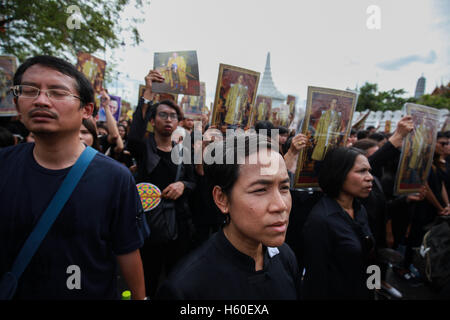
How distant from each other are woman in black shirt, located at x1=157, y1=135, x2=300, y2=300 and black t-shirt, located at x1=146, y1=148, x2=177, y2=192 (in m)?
1.38

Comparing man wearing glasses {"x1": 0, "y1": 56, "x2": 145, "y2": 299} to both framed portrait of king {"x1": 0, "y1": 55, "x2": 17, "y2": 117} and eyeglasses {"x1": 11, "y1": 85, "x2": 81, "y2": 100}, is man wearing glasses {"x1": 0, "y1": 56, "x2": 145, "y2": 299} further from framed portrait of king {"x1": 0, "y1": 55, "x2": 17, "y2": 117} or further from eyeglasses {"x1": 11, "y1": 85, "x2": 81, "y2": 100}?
framed portrait of king {"x1": 0, "y1": 55, "x2": 17, "y2": 117}

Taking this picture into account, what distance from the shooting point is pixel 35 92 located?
1.31 m

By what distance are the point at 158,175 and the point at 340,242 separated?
178cm

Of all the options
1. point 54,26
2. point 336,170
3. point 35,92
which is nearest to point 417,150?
point 336,170

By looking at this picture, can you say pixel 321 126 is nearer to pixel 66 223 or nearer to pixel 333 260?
pixel 333 260

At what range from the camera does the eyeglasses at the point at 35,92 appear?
1.31m

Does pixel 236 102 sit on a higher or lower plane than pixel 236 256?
higher

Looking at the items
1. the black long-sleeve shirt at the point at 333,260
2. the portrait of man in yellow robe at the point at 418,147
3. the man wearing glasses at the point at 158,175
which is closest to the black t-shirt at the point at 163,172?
the man wearing glasses at the point at 158,175

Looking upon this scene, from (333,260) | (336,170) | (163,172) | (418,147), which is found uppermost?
(418,147)

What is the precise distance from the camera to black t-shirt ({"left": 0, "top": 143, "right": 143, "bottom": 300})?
127cm

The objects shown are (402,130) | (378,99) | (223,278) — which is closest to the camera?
(223,278)

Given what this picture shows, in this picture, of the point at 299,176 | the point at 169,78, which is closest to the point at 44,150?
the point at 169,78

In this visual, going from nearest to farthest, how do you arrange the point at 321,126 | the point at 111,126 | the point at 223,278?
the point at 223,278, the point at 321,126, the point at 111,126

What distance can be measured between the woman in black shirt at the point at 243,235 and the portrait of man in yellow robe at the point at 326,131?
4.58 ft
